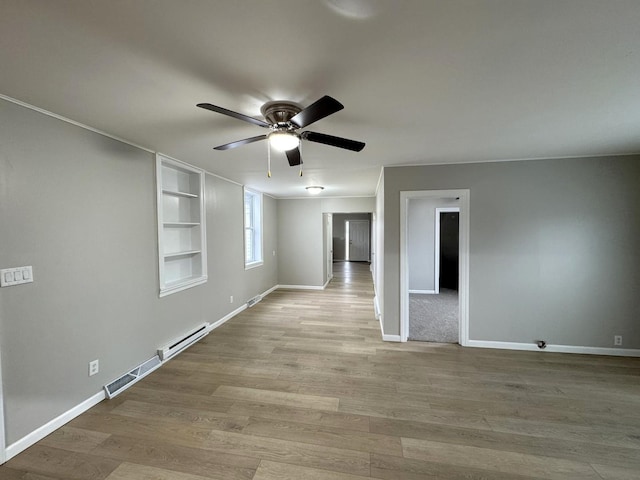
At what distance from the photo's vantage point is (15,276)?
66.1 inches

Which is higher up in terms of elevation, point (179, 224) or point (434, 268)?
point (179, 224)

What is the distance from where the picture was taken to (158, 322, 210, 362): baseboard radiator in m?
2.85

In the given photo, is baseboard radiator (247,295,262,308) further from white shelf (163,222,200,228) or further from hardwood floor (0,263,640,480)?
white shelf (163,222,200,228)

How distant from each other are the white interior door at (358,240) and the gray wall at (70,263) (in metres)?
9.54

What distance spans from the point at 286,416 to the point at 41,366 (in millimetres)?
1867

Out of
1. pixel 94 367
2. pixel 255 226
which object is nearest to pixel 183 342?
pixel 94 367

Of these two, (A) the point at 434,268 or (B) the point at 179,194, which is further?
(A) the point at 434,268

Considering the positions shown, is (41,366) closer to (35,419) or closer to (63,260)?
(35,419)

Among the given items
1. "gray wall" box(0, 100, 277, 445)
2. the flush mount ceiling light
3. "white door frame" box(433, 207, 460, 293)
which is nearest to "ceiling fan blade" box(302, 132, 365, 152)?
the flush mount ceiling light

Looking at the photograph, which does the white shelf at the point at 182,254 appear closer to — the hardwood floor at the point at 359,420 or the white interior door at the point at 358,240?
the hardwood floor at the point at 359,420

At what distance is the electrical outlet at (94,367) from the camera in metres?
2.15

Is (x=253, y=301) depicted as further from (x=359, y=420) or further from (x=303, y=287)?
(x=359, y=420)

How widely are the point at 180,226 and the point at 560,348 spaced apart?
5174mm

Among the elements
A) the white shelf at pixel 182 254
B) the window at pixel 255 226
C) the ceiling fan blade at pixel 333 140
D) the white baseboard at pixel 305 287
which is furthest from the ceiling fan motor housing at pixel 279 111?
the white baseboard at pixel 305 287
